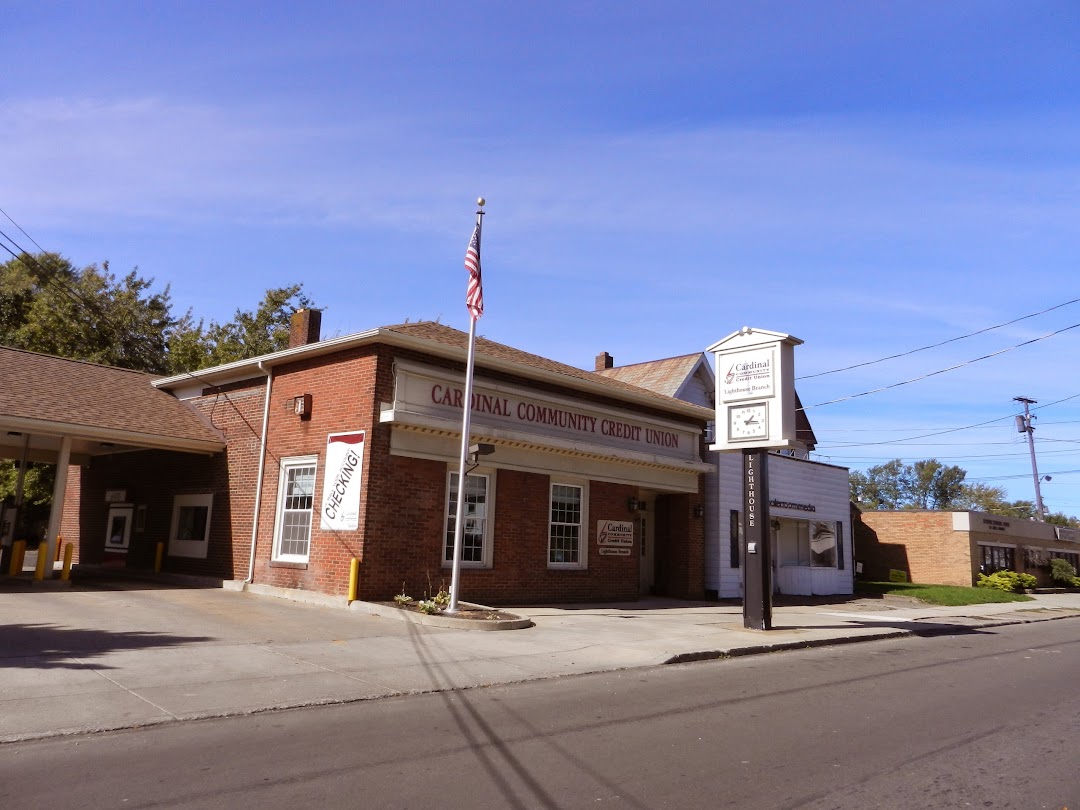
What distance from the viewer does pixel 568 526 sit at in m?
19.5

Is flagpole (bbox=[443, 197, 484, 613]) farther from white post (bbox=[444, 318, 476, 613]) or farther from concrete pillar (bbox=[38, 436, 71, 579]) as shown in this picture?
concrete pillar (bbox=[38, 436, 71, 579])

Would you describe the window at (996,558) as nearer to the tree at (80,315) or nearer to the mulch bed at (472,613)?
the mulch bed at (472,613)

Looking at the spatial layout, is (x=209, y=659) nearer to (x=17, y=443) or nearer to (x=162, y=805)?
(x=162, y=805)

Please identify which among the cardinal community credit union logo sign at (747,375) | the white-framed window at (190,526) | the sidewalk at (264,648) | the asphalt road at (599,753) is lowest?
the asphalt road at (599,753)

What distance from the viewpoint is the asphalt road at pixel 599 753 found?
5.37 m

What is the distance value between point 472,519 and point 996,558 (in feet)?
106

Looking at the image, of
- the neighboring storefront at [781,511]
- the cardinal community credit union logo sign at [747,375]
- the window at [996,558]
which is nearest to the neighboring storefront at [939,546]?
the window at [996,558]

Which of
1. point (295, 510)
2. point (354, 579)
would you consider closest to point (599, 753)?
point (354, 579)

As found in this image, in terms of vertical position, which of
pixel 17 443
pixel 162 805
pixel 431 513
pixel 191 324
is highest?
pixel 191 324

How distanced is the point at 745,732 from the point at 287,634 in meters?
7.24

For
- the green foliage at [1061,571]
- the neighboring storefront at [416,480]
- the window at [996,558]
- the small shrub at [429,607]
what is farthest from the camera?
the green foliage at [1061,571]

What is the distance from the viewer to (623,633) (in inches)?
557

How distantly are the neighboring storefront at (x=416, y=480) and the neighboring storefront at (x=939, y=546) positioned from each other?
65.2 feet

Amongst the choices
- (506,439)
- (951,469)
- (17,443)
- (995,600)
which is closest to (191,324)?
(17,443)
